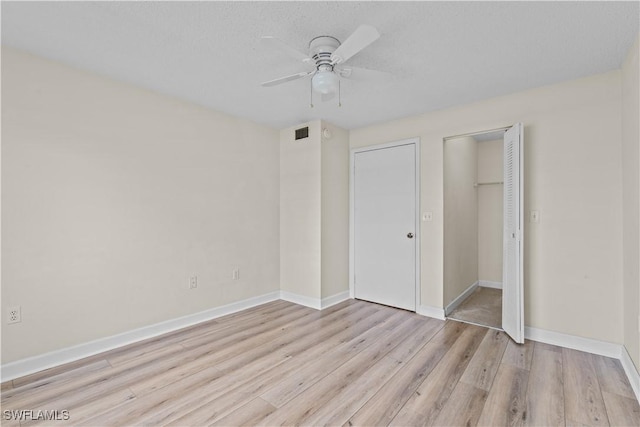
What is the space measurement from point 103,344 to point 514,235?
12.7ft

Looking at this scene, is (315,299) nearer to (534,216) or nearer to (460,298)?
(460,298)

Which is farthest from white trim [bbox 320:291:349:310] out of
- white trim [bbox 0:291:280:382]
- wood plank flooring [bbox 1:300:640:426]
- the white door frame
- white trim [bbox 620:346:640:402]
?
white trim [bbox 620:346:640:402]

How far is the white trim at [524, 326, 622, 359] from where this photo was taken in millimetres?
2506

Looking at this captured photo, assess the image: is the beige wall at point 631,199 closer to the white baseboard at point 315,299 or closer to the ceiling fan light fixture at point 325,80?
the ceiling fan light fixture at point 325,80

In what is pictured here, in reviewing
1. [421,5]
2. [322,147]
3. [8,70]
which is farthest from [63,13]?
[322,147]

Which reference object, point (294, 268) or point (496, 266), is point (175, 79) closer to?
point (294, 268)

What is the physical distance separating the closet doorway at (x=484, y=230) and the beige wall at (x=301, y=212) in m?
1.58

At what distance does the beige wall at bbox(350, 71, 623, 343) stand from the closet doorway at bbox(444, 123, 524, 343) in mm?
184

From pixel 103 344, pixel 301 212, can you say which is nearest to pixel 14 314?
pixel 103 344

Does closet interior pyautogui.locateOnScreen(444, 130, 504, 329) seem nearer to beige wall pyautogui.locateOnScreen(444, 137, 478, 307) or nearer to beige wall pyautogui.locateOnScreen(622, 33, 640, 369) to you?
beige wall pyautogui.locateOnScreen(444, 137, 478, 307)

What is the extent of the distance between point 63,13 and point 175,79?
0.91 meters

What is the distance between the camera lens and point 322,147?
3.87 meters

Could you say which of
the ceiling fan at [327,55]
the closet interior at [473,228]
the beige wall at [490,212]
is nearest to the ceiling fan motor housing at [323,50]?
the ceiling fan at [327,55]

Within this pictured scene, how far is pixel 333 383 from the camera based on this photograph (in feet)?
7.03
